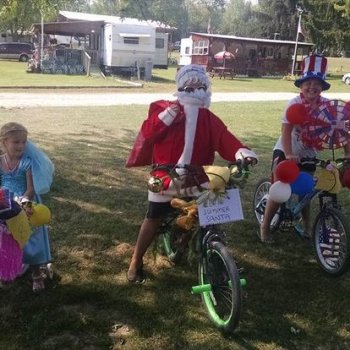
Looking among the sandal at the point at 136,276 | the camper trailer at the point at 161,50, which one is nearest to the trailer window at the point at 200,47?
the camper trailer at the point at 161,50

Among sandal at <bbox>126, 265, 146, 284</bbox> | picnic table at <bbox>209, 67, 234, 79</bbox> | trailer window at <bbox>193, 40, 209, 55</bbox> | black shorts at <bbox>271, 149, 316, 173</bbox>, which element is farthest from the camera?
trailer window at <bbox>193, 40, 209, 55</bbox>

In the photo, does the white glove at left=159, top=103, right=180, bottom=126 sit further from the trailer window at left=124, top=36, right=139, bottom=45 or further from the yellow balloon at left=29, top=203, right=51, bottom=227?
the trailer window at left=124, top=36, right=139, bottom=45

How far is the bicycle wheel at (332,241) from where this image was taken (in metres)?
3.77

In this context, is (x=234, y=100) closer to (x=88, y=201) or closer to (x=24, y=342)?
(x=88, y=201)

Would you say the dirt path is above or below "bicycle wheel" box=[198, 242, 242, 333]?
below

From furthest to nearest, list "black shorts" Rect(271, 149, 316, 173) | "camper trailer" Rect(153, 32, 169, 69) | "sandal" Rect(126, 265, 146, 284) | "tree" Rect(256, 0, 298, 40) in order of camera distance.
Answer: "tree" Rect(256, 0, 298, 40) → "camper trailer" Rect(153, 32, 169, 69) → "black shorts" Rect(271, 149, 316, 173) → "sandal" Rect(126, 265, 146, 284)

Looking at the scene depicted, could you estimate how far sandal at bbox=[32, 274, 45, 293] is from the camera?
3.52 meters

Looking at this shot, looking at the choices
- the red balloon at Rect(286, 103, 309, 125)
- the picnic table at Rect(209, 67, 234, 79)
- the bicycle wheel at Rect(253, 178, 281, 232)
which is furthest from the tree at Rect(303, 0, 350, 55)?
the red balloon at Rect(286, 103, 309, 125)

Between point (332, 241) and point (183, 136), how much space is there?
A: 1.67 m

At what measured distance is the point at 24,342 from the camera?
2.92 metres

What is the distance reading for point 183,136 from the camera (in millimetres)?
3305

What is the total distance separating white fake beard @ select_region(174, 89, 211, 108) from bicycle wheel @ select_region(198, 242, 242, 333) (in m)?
0.98

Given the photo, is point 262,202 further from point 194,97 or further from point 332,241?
point 194,97

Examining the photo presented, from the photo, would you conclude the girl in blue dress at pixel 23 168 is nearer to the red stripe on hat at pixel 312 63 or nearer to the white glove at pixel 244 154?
the white glove at pixel 244 154
